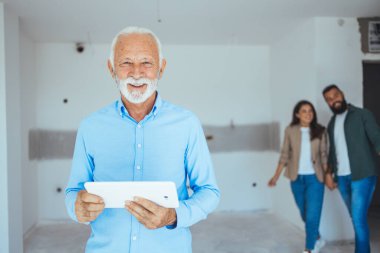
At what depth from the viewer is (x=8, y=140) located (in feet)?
10.5

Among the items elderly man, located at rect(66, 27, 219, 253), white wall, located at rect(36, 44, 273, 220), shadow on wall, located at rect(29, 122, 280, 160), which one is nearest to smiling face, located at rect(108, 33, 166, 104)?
elderly man, located at rect(66, 27, 219, 253)

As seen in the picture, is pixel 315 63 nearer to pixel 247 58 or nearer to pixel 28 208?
pixel 247 58

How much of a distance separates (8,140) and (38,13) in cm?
136

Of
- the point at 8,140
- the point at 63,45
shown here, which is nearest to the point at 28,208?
the point at 8,140

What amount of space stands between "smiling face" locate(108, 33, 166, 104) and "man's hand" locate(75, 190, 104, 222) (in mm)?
401

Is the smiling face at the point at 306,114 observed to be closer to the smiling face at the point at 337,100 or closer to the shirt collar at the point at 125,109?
the smiling face at the point at 337,100

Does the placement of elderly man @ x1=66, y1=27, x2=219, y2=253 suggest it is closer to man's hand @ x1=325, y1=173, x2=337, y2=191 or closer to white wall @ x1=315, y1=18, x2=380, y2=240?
man's hand @ x1=325, y1=173, x2=337, y2=191

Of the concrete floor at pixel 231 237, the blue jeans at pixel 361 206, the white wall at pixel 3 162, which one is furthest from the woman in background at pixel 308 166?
the white wall at pixel 3 162

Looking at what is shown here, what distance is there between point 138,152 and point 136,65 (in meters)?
0.33

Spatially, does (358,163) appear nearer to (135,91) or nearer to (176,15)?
(176,15)

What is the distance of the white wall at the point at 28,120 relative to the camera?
430 cm

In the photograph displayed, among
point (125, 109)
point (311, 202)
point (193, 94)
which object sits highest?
point (193, 94)

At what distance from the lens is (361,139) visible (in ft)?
10.2

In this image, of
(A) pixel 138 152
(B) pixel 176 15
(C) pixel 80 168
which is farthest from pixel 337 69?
(C) pixel 80 168
